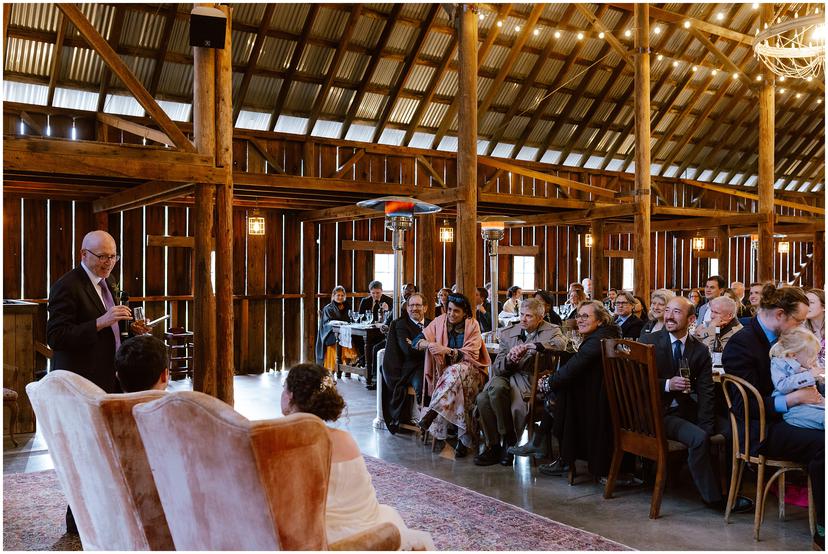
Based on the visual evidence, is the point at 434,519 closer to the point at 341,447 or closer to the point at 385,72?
the point at 341,447

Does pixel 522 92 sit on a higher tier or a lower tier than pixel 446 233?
higher

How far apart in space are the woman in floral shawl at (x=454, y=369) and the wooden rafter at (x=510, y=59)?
280 inches

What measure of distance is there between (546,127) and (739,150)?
5797 millimetres

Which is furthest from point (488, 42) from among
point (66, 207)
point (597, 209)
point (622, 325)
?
point (66, 207)

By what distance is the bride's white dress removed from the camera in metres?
2.31

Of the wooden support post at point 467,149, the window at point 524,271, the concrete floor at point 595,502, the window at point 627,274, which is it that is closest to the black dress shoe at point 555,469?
the concrete floor at point 595,502

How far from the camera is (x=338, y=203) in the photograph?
432 inches

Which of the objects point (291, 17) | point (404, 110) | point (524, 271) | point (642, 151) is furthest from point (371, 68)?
point (524, 271)

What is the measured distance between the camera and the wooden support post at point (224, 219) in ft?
19.8

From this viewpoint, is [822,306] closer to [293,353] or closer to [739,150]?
[293,353]

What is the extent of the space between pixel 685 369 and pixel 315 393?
259 centimetres

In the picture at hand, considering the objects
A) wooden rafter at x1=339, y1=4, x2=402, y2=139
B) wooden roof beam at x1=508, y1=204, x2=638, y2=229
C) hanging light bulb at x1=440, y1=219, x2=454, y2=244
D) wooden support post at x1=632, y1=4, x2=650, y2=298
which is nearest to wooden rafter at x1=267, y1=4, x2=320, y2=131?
wooden rafter at x1=339, y1=4, x2=402, y2=139

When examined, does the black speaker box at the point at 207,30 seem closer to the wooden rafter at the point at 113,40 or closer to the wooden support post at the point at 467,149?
the wooden support post at the point at 467,149

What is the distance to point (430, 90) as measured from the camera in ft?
40.7
